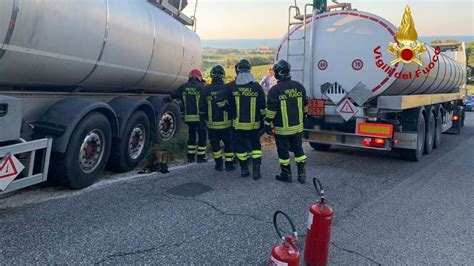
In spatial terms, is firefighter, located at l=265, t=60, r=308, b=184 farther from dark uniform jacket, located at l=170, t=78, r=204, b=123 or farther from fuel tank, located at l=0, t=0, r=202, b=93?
fuel tank, located at l=0, t=0, r=202, b=93

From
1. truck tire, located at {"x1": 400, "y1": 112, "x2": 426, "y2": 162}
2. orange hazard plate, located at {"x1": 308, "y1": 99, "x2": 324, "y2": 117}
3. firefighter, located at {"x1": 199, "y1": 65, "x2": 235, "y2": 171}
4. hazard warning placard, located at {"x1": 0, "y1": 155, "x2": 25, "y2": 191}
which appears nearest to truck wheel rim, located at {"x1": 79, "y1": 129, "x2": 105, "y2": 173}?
hazard warning placard, located at {"x1": 0, "y1": 155, "x2": 25, "y2": 191}

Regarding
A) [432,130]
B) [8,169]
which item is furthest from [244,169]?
[432,130]

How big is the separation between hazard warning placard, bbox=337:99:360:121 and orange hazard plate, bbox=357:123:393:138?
28 centimetres

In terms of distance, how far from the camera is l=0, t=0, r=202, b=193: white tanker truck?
3.79 metres

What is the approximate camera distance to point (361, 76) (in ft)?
21.6

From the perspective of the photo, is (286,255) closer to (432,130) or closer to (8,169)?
(8,169)

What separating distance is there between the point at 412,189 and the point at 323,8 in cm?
403

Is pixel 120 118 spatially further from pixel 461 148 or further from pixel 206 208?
pixel 461 148

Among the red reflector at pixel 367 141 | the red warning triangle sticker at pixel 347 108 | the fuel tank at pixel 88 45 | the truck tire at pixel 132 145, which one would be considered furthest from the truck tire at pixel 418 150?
the truck tire at pixel 132 145

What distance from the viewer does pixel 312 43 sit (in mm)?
7020

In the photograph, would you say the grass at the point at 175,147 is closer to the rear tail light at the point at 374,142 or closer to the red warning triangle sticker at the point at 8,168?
the red warning triangle sticker at the point at 8,168

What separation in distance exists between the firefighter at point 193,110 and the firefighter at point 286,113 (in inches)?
61.1

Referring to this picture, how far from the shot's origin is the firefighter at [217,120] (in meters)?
6.30

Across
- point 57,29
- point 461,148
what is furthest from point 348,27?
point 461,148
